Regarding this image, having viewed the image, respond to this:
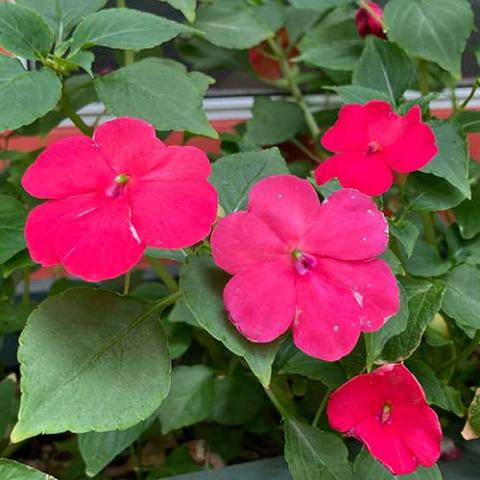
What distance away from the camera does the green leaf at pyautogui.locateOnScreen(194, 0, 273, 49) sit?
87cm

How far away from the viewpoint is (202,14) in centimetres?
93

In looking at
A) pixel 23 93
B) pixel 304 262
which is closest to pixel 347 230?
pixel 304 262

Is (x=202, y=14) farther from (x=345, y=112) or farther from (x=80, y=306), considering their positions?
(x=80, y=306)

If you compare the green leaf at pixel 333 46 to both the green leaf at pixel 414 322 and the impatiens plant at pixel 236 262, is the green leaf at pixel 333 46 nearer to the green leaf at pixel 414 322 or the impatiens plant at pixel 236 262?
the impatiens plant at pixel 236 262

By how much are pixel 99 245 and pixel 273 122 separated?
58 cm

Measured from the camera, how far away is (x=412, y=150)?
0.55 m

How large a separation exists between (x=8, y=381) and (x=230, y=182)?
34 cm

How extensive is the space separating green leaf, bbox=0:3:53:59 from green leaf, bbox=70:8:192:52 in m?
0.03

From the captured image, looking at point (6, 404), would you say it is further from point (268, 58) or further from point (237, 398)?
point (268, 58)

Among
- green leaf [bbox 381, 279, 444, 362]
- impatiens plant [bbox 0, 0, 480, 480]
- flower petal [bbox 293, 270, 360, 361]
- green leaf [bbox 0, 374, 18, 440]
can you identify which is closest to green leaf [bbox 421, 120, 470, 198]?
impatiens plant [bbox 0, 0, 480, 480]

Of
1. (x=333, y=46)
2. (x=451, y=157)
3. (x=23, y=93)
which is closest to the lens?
(x=23, y=93)

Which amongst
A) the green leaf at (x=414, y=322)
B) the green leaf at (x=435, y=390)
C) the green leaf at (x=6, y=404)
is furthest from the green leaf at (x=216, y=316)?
the green leaf at (x=6, y=404)

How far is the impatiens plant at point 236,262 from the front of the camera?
0.46 metres

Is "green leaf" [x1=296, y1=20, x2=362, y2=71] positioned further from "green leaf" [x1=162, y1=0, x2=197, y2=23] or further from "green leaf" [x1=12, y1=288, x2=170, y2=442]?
"green leaf" [x1=12, y1=288, x2=170, y2=442]
